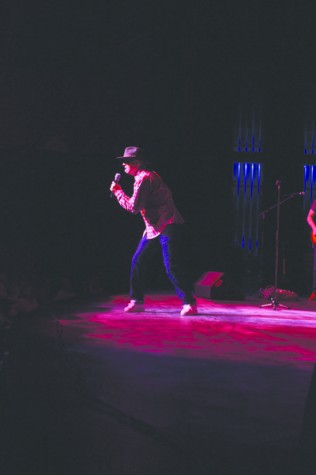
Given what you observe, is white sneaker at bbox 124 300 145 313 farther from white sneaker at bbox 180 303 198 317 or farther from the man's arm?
the man's arm

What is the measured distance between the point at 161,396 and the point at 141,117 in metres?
6.74

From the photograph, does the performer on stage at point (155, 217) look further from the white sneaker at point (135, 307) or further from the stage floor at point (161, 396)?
the stage floor at point (161, 396)

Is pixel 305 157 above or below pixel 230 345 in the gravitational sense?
above

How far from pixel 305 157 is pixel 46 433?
8619 mm

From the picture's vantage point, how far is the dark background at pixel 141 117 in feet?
25.4

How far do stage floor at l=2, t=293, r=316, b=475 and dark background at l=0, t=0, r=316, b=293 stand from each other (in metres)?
2.70

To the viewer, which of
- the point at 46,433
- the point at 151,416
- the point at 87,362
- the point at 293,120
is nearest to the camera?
the point at 46,433

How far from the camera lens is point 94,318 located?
598 cm

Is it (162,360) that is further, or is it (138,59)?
(138,59)

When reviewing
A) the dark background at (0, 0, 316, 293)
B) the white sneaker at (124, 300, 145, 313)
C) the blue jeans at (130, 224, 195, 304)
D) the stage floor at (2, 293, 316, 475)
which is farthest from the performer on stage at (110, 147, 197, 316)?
the dark background at (0, 0, 316, 293)

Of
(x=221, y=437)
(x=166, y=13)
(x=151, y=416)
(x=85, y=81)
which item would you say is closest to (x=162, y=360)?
(x=151, y=416)

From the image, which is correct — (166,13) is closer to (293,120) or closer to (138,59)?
(138,59)

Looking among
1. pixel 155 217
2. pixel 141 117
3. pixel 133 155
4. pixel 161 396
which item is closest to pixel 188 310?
pixel 155 217

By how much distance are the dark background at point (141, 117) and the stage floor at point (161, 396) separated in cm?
270
